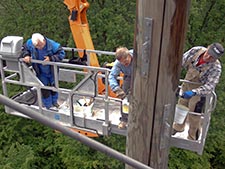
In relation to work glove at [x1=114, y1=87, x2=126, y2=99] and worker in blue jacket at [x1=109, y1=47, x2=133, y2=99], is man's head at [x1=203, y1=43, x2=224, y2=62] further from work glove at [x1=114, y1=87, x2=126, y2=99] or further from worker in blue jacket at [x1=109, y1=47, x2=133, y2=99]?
work glove at [x1=114, y1=87, x2=126, y2=99]

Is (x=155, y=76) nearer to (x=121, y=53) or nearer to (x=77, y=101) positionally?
(x=121, y=53)

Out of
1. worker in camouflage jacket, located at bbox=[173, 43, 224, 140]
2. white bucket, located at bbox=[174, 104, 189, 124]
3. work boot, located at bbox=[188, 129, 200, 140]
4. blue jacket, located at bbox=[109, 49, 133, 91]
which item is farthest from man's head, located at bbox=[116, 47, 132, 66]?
work boot, located at bbox=[188, 129, 200, 140]

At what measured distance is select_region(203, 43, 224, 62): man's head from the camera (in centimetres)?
344

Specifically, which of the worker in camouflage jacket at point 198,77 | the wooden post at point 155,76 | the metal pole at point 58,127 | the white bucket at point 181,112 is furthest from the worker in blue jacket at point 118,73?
the metal pole at point 58,127

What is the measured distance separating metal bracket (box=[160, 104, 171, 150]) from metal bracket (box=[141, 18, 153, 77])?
29 centimetres

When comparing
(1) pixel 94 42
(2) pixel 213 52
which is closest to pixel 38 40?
(2) pixel 213 52

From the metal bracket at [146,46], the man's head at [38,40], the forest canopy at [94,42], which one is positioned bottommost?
the forest canopy at [94,42]

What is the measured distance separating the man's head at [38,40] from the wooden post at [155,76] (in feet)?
9.14

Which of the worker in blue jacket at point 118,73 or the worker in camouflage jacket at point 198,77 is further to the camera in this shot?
the worker in blue jacket at point 118,73

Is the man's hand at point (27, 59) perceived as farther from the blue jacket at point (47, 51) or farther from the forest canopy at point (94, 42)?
the forest canopy at point (94, 42)

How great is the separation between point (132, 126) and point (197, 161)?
8506 millimetres

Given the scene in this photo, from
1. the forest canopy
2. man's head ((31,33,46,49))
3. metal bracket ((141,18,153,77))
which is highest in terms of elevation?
metal bracket ((141,18,153,77))

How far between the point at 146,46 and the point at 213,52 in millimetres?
1688

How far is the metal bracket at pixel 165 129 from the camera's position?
7.29 ft
